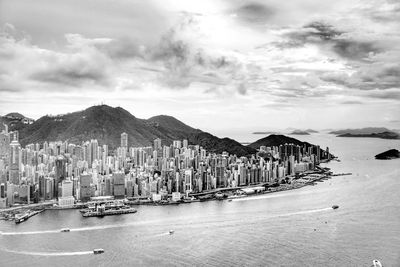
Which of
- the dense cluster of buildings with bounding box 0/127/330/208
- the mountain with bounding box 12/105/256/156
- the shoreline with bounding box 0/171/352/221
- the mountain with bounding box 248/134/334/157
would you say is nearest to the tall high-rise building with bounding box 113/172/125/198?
the dense cluster of buildings with bounding box 0/127/330/208

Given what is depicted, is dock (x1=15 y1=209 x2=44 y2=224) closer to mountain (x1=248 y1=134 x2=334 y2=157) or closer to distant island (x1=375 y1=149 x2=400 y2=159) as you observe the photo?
mountain (x1=248 y1=134 x2=334 y2=157)

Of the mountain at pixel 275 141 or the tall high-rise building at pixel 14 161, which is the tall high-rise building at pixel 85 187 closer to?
the tall high-rise building at pixel 14 161

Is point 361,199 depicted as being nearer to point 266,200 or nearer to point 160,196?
point 266,200

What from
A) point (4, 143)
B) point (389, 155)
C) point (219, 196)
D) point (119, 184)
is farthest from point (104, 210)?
point (389, 155)

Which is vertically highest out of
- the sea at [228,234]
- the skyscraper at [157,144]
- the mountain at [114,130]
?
the mountain at [114,130]

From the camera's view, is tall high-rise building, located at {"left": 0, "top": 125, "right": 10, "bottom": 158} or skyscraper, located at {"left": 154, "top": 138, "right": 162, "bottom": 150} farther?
skyscraper, located at {"left": 154, "top": 138, "right": 162, "bottom": 150}

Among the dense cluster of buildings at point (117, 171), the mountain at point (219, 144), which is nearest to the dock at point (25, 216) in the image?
the dense cluster of buildings at point (117, 171)
